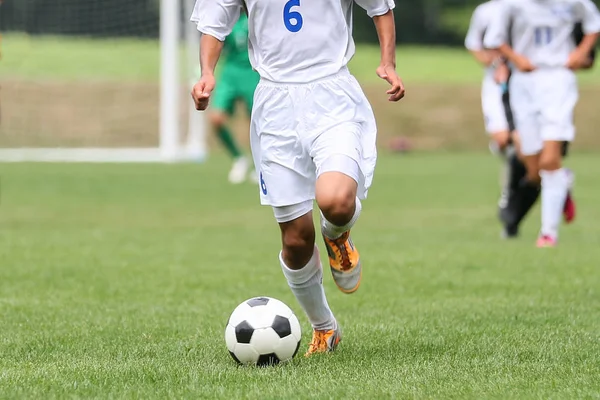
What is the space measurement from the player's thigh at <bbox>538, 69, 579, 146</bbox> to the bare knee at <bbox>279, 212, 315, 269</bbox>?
204 inches

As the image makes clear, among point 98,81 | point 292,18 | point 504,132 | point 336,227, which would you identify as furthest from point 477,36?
point 98,81

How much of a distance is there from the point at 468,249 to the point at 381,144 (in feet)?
65.9

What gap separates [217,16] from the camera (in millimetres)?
5426

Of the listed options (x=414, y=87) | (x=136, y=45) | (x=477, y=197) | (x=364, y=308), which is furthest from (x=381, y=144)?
(x=364, y=308)

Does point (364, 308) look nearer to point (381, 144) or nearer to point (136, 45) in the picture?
point (136, 45)

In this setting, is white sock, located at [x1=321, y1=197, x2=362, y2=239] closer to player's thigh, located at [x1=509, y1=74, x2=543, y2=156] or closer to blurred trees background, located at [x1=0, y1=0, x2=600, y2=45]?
player's thigh, located at [x1=509, y1=74, x2=543, y2=156]

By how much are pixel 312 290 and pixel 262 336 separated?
1.59 ft

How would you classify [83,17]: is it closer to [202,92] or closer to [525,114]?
[525,114]

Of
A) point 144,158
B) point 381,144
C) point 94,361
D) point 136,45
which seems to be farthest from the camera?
point 381,144

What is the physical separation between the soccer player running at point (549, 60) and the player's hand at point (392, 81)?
4863 millimetres

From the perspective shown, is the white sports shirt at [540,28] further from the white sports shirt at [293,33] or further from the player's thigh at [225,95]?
the player's thigh at [225,95]

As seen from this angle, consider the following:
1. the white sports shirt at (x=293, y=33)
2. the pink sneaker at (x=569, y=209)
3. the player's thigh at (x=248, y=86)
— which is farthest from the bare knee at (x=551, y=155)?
the player's thigh at (x=248, y=86)

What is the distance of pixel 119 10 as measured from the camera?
21.1 meters

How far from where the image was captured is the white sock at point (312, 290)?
17.7ft
